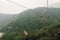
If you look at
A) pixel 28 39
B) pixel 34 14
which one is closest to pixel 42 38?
pixel 28 39

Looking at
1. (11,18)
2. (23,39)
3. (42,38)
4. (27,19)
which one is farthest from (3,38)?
(11,18)

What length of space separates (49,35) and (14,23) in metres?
6.79

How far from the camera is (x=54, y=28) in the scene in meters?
6.58

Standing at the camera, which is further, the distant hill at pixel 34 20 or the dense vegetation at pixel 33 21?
the distant hill at pixel 34 20

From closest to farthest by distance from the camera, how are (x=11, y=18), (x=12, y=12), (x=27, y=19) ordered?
(x=12, y=12) → (x=27, y=19) → (x=11, y=18)

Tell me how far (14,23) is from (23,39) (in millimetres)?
5972

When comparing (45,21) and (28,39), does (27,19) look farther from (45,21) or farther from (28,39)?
(28,39)

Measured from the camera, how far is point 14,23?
1272 cm

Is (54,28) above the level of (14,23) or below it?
above

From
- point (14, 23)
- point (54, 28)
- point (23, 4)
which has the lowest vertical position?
point (14, 23)

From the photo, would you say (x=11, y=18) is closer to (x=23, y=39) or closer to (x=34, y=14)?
(x=34, y=14)

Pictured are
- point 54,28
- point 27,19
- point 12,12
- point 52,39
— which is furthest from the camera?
point 27,19

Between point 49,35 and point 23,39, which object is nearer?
point 49,35

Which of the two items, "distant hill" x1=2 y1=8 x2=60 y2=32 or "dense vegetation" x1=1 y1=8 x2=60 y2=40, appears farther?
"distant hill" x1=2 y1=8 x2=60 y2=32
